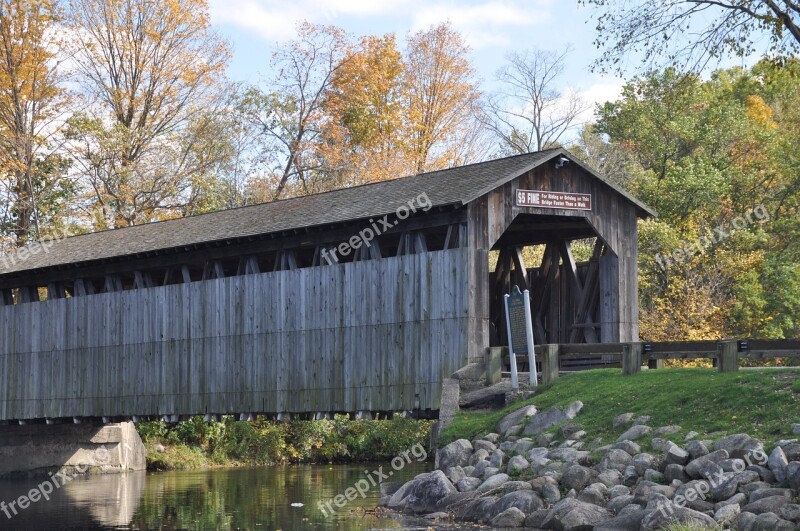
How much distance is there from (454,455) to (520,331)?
252 cm

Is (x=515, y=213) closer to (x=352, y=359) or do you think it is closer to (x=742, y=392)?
(x=352, y=359)

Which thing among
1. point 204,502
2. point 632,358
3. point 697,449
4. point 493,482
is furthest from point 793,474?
point 204,502

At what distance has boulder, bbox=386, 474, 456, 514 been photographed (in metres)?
16.2

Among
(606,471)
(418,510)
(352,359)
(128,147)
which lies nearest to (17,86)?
(128,147)

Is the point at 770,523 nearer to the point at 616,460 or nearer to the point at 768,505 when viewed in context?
the point at 768,505

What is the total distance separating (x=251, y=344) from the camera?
23109 millimetres

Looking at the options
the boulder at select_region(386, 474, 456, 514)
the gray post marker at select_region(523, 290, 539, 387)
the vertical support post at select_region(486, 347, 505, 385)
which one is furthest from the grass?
the boulder at select_region(386, 474, 456, 514)

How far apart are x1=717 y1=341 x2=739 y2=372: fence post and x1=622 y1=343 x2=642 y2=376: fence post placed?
1.62 m

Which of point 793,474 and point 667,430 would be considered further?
point 667,430
